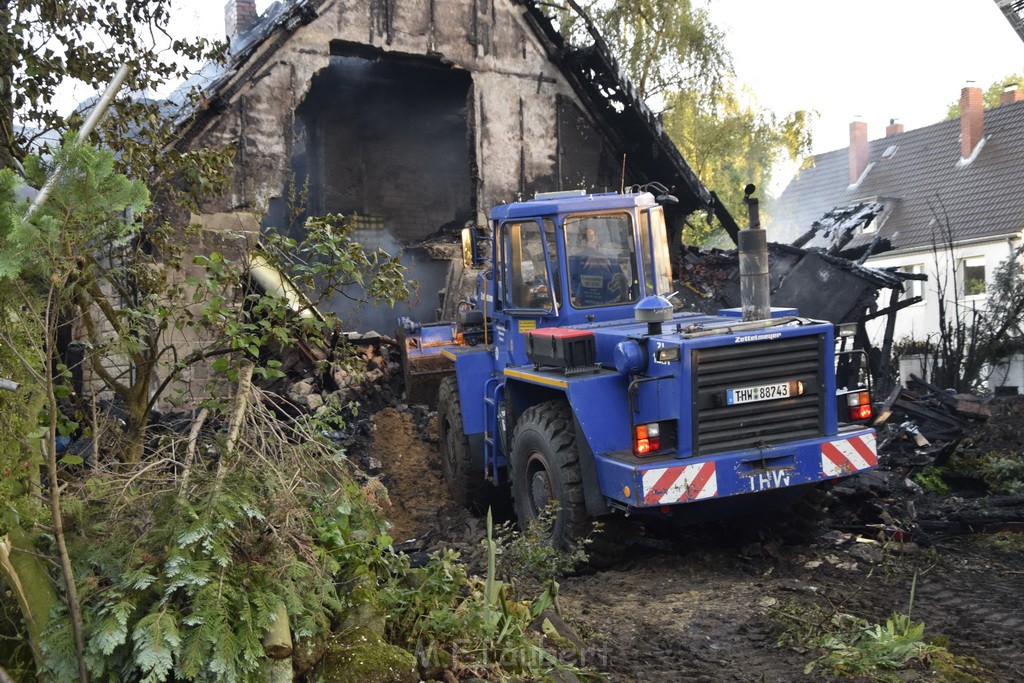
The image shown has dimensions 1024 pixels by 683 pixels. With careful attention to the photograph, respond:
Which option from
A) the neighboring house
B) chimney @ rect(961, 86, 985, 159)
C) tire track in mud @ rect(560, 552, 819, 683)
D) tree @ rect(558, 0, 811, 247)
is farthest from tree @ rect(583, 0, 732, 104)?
tire track in mud @ rect(560, 552, 819, 683)

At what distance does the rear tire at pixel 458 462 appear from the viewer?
9.55 m

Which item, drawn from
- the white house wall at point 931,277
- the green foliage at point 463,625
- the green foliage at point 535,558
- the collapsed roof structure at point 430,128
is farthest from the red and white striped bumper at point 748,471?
the white house wall at point 931,277

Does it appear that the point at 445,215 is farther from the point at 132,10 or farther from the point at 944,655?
the point at 944,655

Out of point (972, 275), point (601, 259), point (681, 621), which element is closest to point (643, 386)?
point (601, 259)

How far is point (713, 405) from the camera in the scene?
21.7 ft

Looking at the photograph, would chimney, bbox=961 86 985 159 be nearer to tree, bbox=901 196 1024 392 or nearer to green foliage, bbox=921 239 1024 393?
tree, bbox=901 196 1024 392

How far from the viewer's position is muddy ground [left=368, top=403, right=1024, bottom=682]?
17.1 ft

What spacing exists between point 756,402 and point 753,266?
1.01 meters

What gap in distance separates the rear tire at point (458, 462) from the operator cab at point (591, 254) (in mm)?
1992

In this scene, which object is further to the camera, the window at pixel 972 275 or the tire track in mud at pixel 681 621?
the window at pixel 972 275

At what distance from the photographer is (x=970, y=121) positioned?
31.0 m

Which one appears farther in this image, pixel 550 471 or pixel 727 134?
pixel 727 134

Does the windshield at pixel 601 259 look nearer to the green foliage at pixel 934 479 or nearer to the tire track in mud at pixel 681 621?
the tire track in mud at pixel 681 621

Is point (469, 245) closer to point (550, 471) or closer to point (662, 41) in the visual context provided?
point (550, 471)
